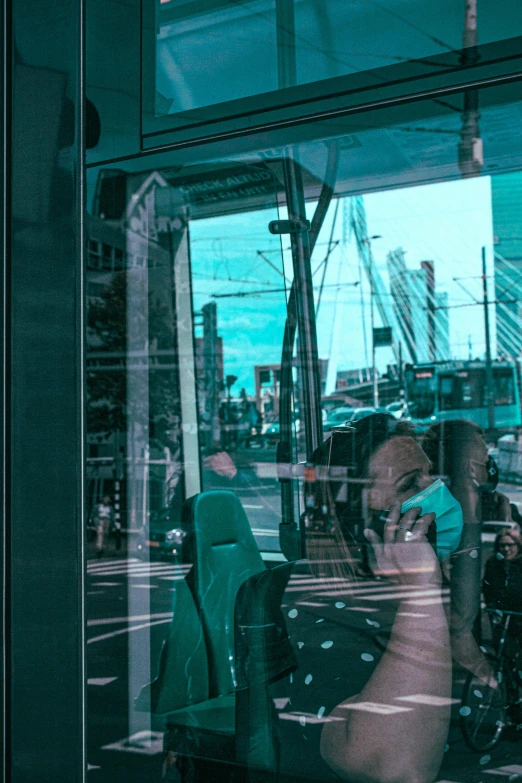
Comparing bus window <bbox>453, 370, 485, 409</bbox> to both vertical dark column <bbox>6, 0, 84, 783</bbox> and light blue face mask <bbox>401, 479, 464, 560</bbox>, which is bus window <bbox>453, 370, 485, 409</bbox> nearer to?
light blue face mask <bbox>401, 479, 464, 560</bbox>

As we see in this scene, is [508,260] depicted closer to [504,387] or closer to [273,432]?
[504,387]

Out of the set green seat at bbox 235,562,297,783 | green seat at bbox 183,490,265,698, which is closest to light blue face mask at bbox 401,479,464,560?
green seat at bbox 235,562,297,783

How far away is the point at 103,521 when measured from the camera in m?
1.64

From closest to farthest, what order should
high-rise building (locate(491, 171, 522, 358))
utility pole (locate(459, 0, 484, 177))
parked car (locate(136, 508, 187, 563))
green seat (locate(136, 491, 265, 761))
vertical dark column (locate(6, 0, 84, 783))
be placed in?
utility pole (locate(459, 0, 484, 177)), vertical dark column (locate(6, 0, 84, 783)), high-rise building (locate(491, 171, 522, 358)), green seat (locate(136, 491, 265, 761)), parked car (locate(136, 508, 187, 563))

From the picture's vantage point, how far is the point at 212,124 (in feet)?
4.07

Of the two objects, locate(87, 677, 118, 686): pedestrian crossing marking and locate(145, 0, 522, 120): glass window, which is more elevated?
locate(145, 0, 522, 120): glass window

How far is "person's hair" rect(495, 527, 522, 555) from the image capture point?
1223mm

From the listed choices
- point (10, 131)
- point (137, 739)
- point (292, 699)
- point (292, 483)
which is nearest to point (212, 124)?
point (10, 131)

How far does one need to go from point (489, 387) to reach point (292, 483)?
591mm

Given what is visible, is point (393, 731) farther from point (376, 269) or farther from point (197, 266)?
point (197, 266)

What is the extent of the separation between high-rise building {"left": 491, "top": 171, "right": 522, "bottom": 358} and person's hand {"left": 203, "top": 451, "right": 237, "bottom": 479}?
795mm

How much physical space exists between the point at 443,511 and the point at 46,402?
0.72 meters

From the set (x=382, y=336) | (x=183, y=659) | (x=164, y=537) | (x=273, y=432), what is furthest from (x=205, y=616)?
(x=382, y=336)

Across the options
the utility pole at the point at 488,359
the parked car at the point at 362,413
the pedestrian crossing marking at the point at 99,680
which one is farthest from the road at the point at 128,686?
the utility pole at the point at 488,359
